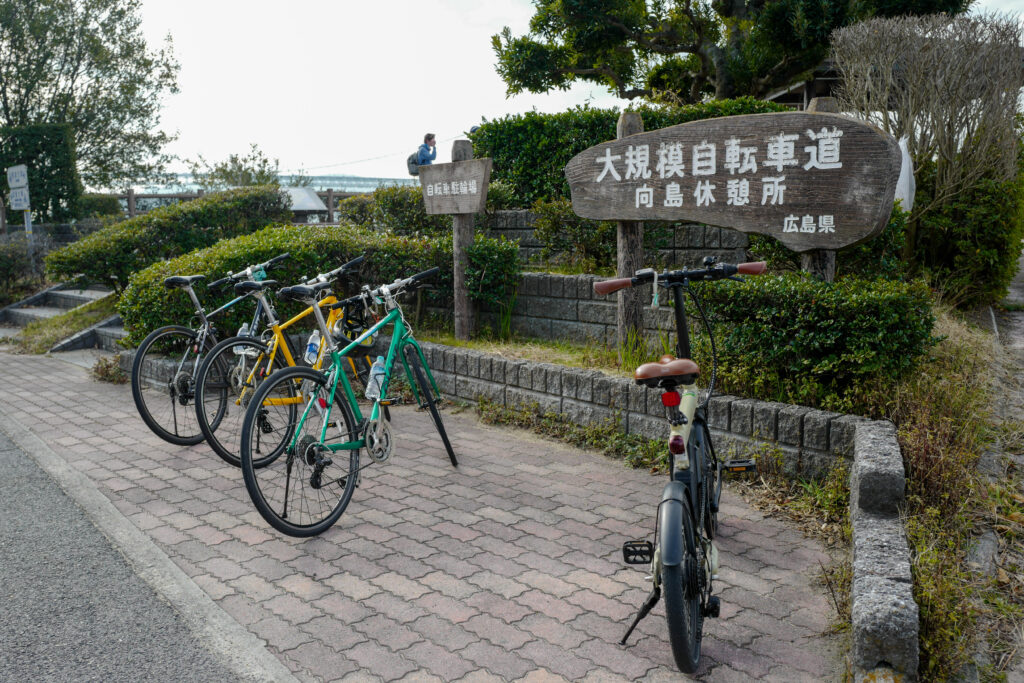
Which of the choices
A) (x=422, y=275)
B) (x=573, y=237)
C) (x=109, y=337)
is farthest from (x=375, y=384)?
(x=109, y=337)

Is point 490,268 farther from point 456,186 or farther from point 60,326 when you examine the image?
point 60,326

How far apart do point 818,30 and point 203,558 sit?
15.0 m

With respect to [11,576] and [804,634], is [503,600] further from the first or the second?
[11,576]

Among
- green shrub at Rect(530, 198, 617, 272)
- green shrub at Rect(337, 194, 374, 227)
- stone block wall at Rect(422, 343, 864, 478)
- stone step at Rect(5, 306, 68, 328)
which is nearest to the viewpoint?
stone block wall at Rect(422, 343, 864, 478)

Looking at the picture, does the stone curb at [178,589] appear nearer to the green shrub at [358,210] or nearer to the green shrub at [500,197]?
the green shrub at [500,197]

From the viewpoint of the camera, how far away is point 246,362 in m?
6.14

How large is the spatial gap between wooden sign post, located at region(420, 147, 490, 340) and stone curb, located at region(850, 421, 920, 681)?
464cm

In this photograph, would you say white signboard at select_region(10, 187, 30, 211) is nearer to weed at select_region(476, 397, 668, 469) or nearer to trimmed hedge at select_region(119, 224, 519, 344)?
trimmed hedge at select_region(119, 224, 519, 344)

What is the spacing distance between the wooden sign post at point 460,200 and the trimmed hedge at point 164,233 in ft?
17.8

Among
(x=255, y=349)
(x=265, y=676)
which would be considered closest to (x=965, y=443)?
(x=265, y=676)

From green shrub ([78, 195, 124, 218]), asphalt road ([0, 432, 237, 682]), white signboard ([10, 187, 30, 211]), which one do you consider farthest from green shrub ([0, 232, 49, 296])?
asphalt road ([0, 432, 237, 682])

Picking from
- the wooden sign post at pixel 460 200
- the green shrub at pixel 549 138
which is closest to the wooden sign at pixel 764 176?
the wooden sign post at pixel 460 200

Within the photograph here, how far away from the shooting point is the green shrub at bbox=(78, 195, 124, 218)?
20.3 meters

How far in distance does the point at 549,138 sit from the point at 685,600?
8.51 m
